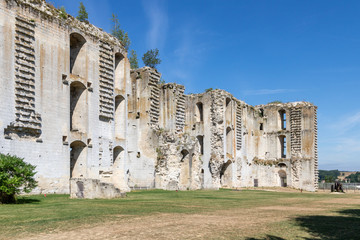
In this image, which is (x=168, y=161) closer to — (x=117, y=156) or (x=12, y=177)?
(x=117, y=156)

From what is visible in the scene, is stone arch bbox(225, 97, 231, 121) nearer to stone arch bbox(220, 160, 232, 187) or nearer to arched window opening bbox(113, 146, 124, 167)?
stone arch bbox(220, 160, 232, 187)

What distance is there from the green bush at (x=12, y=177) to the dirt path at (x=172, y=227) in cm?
563

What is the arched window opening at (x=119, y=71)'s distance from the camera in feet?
93.7

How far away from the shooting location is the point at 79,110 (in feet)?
80.7

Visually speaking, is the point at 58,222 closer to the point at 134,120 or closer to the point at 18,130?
the point at 18,130

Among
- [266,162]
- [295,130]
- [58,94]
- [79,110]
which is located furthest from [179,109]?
[295,130]

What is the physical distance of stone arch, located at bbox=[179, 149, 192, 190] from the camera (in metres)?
31.2

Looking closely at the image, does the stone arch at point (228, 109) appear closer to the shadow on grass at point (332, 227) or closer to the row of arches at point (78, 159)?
the row of arches at point (78, 159)

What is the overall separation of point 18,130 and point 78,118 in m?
5.35

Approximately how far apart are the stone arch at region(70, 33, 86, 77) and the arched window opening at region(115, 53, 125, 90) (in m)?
4.01

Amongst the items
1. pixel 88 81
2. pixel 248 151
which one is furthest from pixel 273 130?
pixel 88 81

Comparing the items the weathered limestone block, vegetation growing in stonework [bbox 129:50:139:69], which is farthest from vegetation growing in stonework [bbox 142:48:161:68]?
the weathered limestone block

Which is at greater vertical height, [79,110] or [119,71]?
[119,71]

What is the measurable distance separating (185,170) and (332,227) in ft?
74.7
